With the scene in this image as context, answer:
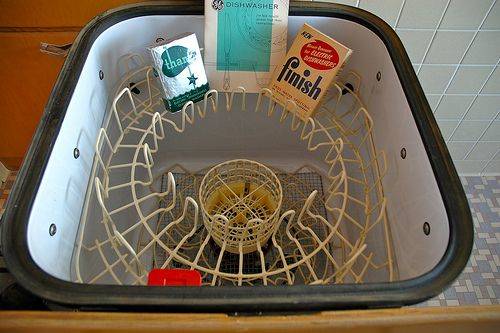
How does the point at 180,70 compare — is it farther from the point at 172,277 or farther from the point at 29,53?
the point at 29,53

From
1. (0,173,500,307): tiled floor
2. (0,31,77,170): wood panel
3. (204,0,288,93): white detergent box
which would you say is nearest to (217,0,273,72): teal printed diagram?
(204,0,288,93): white detergent box

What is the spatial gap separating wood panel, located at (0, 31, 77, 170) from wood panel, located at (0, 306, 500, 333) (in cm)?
73

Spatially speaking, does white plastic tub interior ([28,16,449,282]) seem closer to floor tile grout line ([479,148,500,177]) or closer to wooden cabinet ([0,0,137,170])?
wooden cabinet ([0,0,137,170])

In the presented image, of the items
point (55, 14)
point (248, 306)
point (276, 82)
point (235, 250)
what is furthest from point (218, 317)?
point (55, 14)

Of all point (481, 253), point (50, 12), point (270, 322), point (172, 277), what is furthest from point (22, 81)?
point (481, 253)

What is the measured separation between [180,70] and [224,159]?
0.29 meters

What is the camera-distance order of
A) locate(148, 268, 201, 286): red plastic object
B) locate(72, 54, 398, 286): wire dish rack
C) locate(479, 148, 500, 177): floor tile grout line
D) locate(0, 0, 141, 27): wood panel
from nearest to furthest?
locate(148, 268, 201, 286): red plastic object → locate(72, 54, 398, 286): wire dish rack → locate(0, 0, 141, 27): wood panel → locate(479, 148, 500, 177): floor tile grout line

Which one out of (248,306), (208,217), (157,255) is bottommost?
(157,255)

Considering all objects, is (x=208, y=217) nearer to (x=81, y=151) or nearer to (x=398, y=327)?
(x=81, y=151)

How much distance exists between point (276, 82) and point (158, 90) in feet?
0.85

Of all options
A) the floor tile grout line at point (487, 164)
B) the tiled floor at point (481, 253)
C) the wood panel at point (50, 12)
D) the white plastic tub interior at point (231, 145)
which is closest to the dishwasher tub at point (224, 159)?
the white plastic tub interior at point (231, 145)

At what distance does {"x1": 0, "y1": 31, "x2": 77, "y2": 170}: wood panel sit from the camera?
0.92 metres

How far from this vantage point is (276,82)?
2.53 feet

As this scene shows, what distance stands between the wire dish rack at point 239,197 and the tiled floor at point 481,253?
528 millimetres
